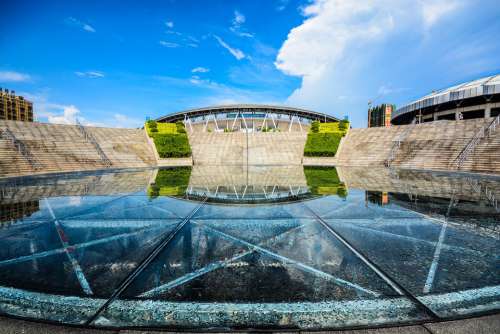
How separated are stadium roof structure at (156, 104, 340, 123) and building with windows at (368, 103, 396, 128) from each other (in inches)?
2203

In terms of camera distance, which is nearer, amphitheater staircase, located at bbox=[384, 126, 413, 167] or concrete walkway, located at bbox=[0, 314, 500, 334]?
concrete walkway, located at bbox=[0, 314, 500, 334]

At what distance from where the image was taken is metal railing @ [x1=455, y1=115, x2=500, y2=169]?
1941 cm

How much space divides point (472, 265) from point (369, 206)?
11.7 ft

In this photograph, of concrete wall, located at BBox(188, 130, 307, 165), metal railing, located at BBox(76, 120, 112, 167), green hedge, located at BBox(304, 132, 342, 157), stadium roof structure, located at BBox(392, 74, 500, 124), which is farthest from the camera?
stadium roof structure, located at BBox(392, 74, 500, 124)

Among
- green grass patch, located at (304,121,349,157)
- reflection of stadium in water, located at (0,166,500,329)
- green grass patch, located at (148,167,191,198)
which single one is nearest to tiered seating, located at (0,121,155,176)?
green grass patch, located at (148,167,191,198)

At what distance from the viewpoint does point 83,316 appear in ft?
7.24

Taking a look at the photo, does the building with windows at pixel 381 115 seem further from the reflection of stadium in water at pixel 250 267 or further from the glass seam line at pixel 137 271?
the glass seam line at pixel 137 271

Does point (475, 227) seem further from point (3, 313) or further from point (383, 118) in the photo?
point (383, 118)

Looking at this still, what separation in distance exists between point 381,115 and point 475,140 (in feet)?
287

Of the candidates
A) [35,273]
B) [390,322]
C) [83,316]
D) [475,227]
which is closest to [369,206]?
[475,227]

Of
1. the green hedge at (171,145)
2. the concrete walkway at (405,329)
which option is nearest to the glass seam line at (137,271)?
the concrete walkway at (405,329)

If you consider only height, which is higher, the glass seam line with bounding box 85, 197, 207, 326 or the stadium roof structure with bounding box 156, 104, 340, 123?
the stadium roof structure with bounding box 156, 104, 340, 123

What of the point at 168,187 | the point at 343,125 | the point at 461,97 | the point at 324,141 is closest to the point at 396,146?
the point at 324,141

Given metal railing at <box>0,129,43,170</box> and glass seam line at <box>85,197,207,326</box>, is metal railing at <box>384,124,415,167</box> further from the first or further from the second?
metal railing at <box>0,129,43,170</box>
